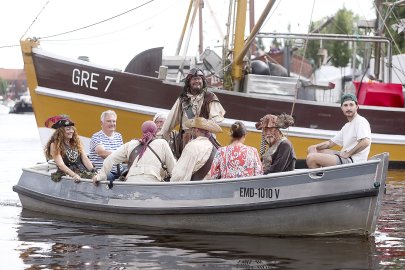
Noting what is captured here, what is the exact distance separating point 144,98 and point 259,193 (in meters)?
11.5

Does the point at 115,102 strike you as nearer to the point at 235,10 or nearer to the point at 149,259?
the point at 235,10

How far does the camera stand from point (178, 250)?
1207cm

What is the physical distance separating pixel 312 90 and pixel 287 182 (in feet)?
45.1

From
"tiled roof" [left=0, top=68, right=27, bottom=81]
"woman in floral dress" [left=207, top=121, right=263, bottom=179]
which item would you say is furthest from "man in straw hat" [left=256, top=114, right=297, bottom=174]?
"tiled roof" [left=0, top=68, right=27, bottom=81]

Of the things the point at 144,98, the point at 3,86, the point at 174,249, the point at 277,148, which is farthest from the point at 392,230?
the point at 3,86

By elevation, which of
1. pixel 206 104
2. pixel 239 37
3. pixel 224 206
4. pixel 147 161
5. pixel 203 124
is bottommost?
pixel 224 206

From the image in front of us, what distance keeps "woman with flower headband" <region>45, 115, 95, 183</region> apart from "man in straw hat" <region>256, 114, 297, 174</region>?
279 cm

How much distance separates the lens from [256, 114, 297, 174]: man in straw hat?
42.5 feet

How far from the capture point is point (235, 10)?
24.8 m

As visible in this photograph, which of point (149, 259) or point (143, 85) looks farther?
point (143, 85)

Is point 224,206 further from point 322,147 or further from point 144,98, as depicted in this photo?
point 144,98

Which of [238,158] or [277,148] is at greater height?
[277,148]

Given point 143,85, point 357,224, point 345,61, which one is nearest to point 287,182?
point 357,224

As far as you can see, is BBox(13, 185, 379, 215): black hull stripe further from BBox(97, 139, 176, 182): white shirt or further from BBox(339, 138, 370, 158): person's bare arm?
BBox(339, 138, 370, 158): person's bare arm
